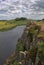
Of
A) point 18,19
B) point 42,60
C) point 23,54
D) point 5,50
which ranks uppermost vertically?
point 42,60

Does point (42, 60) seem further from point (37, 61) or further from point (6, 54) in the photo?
point (6, 54)

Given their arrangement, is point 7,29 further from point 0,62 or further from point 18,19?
point 0,62

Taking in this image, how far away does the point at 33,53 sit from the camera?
1991 cm

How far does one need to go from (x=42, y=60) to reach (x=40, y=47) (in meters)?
1.40

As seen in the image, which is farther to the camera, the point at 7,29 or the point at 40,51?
the point at 7,29

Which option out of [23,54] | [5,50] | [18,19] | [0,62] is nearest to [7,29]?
[18,19]

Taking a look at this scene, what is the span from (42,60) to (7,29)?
83900 mm

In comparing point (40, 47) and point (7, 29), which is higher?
point (40, 47)

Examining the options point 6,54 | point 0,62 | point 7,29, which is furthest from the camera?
point 7,29

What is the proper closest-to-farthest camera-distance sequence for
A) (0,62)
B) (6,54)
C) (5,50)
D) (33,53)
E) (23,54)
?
(33,53) < (23,54) < (0,62) < (6,54) < (5,50)

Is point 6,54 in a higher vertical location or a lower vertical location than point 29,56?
lower

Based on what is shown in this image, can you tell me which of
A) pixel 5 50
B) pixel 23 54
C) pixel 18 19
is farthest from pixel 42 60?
pixel 18 19

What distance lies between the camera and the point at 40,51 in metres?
17.6

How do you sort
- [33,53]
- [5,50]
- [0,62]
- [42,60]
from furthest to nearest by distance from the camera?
1. [5,50]
2. [0,62]
3. [33,53]
4. [42,60]
